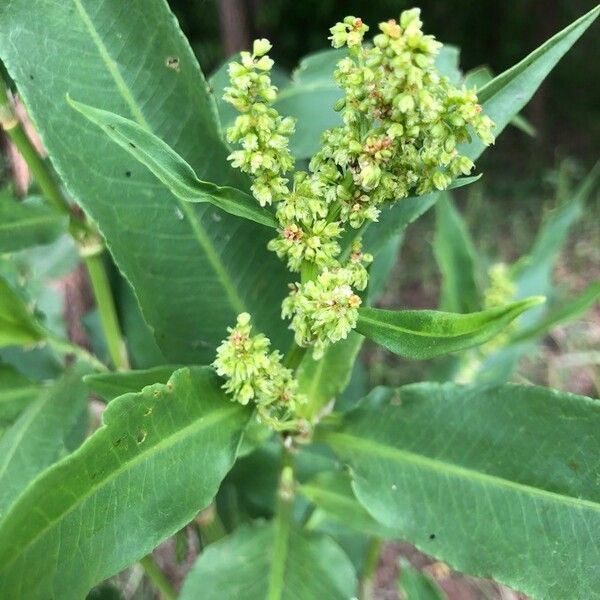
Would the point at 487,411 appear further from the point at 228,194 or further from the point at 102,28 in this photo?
the point at 102,28

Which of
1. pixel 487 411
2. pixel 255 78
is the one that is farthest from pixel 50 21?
pixel 487 411

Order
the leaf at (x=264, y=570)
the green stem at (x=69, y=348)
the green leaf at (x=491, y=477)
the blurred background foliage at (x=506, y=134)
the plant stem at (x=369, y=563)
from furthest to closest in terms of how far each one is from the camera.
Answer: the blurred background foliage at (x=506, y=134)
the plant stem at (x=369, y=563)
the green stem at (x=69, y=348)
the leaf at (x=264, y=570)
the green leaf at (x=491, y=477)

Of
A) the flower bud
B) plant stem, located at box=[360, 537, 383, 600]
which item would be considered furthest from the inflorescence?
plant stem, located at box=[360, 537, 383, 600]

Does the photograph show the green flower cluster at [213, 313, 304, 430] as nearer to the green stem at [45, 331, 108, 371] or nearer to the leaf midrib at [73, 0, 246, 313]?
the leaf midrib at [73, 0, 246, 313]

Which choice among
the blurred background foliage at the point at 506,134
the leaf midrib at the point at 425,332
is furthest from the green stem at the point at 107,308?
the blurred background foliage at the point at 506,134

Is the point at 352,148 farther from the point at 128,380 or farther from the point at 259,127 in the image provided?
the point at 128,380

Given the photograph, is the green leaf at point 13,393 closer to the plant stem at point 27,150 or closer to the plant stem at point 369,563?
the plant stem at point 27,150

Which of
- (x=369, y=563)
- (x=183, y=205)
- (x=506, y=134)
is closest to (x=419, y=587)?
(x=369, y=563)
